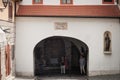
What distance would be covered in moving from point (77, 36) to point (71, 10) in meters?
1.92

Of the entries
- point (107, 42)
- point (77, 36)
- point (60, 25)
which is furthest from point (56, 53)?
point (107, 42)

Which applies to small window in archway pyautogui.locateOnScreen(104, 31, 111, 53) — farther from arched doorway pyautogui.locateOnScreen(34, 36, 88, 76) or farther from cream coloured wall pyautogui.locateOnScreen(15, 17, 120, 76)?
arched doorway pyautogui.locateOnScreen(34, 36, 88, 76)

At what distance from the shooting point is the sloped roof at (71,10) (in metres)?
27.0

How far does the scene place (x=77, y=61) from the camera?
114 feet

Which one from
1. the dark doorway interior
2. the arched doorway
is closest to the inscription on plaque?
the arched doorway

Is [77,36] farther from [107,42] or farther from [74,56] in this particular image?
[74,56]

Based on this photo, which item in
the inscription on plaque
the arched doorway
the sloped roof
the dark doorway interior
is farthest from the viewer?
the dark doorway interior

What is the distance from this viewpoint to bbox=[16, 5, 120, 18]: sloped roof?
27.0 m

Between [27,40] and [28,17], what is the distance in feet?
5.37

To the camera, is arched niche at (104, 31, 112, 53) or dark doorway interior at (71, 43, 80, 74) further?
dark doorway interior at (71, 43, 80, 74)

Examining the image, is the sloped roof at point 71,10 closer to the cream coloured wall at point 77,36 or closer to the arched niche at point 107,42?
the cream coloured wall at point 77,36

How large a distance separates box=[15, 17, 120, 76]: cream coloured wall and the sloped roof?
0.36 metres

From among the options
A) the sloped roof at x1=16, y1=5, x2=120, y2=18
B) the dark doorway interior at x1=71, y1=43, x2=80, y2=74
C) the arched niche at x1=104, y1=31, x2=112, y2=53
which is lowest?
the dark doorway interior at x1=71, y1=43, x2=80, y2=74

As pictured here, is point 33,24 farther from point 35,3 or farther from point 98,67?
point 98,67
